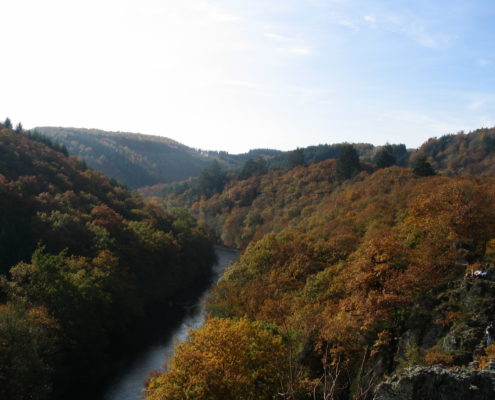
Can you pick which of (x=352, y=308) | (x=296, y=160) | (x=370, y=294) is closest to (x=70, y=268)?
(x=352, y=308)

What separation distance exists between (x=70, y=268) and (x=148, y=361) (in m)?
13.8

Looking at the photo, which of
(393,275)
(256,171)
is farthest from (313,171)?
(393,275)

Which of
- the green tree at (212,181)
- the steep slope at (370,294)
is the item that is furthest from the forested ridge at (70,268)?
the green tree at (212,181)

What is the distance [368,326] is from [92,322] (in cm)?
3002

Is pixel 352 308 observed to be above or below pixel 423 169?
Answer: below

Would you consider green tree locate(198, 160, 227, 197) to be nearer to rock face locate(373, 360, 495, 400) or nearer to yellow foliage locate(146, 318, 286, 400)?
yellow foliage locate(146, 318, 286, 400)

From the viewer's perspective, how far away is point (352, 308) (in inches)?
1254

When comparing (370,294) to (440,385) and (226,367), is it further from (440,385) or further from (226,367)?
(440,385)

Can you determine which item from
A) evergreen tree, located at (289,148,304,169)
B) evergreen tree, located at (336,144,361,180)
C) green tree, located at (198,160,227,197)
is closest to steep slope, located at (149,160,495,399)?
evergreen tree, located at (336,144,361,180)

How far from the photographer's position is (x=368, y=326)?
93.4ft

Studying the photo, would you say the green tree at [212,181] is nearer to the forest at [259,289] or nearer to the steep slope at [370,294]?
the forest at [259,289]

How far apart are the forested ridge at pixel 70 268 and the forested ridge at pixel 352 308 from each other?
10.3 m

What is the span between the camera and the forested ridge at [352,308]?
2486 cm

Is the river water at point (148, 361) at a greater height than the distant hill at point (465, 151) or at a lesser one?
lesser
